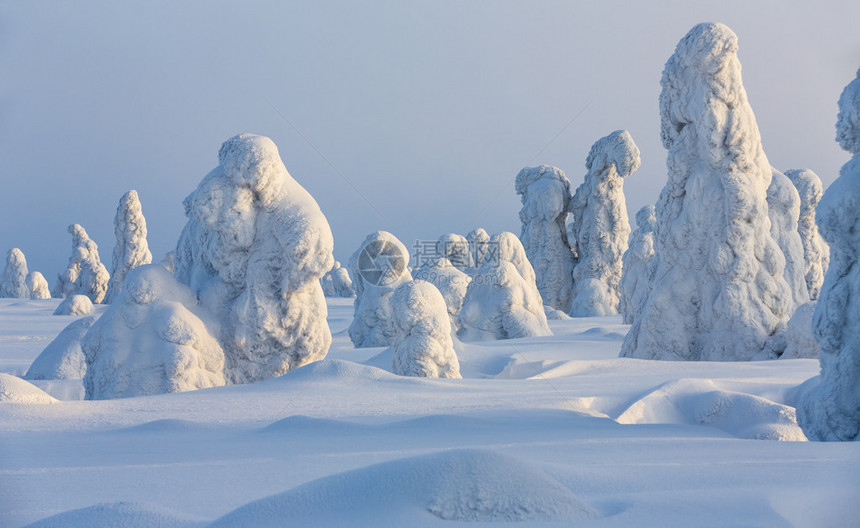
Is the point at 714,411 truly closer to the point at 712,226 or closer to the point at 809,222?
the point at 712,226

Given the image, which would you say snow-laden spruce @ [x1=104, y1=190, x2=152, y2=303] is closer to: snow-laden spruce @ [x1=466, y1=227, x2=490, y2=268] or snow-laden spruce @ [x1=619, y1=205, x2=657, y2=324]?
snow-laden spruce @ [x1=466, y1=227, x2=490, y2=268]

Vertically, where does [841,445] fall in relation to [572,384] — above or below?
above

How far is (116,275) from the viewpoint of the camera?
2389 cm

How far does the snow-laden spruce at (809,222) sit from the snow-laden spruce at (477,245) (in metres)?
7.21

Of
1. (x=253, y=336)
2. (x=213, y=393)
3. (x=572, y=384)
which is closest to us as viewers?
(x=213, y=393)

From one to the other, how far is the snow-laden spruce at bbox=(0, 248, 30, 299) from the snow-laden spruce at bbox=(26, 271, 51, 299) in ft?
1.05

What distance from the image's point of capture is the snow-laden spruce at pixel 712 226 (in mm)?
7922

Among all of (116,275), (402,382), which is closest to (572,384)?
(402,382)

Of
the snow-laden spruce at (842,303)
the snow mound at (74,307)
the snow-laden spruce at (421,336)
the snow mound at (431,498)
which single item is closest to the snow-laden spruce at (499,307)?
the snow-laden spruce at (421,336)

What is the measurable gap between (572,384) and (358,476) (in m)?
4.03

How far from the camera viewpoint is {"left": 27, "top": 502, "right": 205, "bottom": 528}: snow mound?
6.67ft

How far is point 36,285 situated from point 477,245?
23.5m

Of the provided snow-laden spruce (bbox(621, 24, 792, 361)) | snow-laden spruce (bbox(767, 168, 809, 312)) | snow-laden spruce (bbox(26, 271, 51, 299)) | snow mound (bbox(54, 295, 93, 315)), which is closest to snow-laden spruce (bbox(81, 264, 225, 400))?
snow-laden spruce (bbox(621, 24, 792, 361))

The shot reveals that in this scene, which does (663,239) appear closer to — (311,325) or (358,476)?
(311,325)
